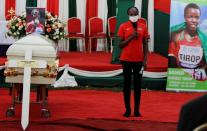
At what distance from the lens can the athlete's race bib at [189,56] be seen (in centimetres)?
820

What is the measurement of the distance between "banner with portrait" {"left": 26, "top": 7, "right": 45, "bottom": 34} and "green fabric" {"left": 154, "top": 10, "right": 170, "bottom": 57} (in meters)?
4.44

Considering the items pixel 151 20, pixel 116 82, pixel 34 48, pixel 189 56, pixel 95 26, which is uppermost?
pixel 151 20

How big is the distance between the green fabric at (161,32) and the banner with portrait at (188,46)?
3.01 meters

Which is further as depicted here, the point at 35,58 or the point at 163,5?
the point at 163,5

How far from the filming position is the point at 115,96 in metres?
7.94

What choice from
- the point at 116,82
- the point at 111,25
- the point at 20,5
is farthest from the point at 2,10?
the point at 116,82

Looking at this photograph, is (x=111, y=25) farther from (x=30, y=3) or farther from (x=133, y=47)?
(x=133, y=47)

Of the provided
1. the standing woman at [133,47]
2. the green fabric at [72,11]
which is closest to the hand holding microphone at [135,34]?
the standing woman at [133,47]

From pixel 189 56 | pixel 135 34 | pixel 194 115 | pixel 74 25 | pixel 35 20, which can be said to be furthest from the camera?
pixel 74 25

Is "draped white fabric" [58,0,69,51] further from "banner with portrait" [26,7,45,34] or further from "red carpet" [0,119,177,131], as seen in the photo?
"red carpet" [0,119,177,131]

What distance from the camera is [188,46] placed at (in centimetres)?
820

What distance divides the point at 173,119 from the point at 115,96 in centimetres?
200

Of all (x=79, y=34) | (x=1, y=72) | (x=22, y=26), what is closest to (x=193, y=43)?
(x=22, y=26)

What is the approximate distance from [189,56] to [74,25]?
469 centimetres
